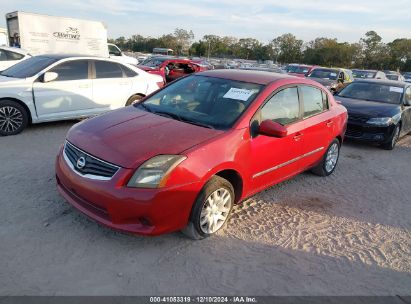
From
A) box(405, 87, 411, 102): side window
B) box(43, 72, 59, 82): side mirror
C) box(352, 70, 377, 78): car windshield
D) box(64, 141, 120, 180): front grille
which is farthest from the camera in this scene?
box(352, 70, 377, 78): car windshield

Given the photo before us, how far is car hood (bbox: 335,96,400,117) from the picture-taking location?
783 centimetres

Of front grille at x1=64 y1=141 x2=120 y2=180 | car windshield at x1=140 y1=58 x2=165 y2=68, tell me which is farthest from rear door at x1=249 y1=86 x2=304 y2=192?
car windshield at x1=140 y1=58 x2=165 y2=68

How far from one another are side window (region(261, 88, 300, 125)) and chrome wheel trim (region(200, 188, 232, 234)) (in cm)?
104

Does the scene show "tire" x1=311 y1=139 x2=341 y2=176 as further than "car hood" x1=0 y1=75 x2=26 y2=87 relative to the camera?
No

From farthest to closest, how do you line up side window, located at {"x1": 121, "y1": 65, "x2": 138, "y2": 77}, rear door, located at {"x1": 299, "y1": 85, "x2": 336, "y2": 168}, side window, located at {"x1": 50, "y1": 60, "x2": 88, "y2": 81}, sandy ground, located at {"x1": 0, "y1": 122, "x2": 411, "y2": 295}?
side window, located at {"x1": 121, "y1": 65, "x2": 138, "y2": 77} → side window, located at {"x1": 50, "y1": 60, "x2": 88, "y2": 81} → rear door, located at {"x1": 299, "y1": 85, "x2": 336, "y2": 168} → sandy ground, located at {"x1": 0, "y1": 122, "x2": 411, "y2": 295}

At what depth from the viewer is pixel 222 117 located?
3.94 m

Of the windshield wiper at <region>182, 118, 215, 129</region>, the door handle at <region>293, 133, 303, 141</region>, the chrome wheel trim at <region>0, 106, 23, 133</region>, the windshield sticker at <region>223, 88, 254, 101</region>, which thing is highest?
the windshield sticker at <region>223, 88, 254, 101</region>

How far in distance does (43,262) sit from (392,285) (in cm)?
306

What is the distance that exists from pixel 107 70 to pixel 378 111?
6077mm

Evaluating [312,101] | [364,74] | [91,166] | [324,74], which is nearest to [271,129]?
[312,101]

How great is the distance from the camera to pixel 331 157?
5.84 meters

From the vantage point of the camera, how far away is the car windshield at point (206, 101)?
3.94 m

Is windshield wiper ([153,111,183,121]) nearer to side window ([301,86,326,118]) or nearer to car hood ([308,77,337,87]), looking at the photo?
side window ([301,86,326,118])

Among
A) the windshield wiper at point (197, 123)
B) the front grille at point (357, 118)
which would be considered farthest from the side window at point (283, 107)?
the front grille at point (357, 118)
